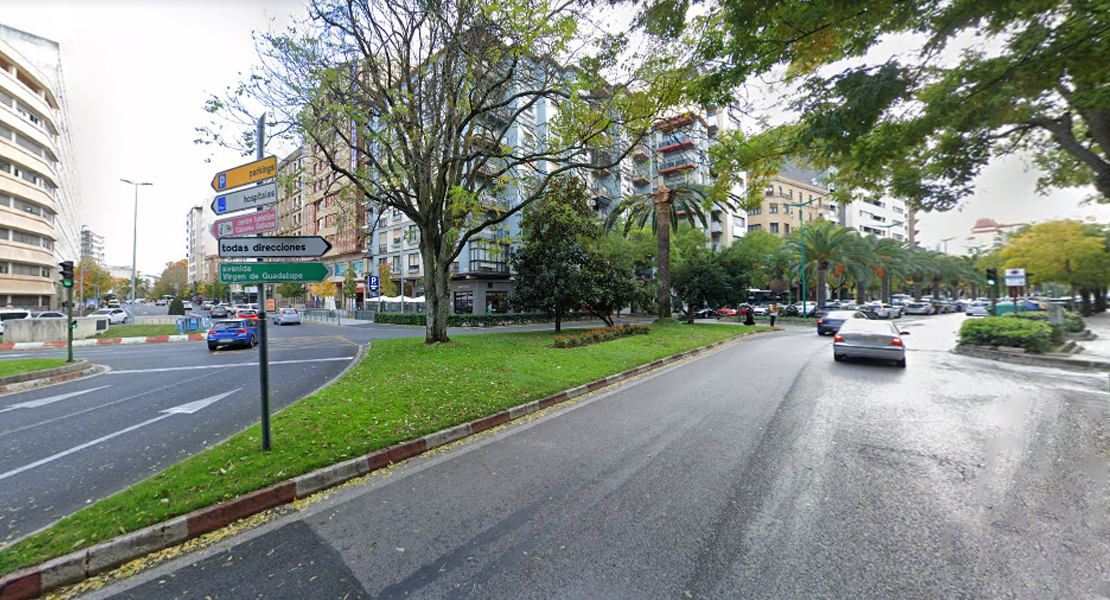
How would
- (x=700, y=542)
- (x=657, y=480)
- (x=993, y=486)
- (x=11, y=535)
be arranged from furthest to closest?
(x=657, y=480), (x=993, y=486), (x=11, y=535), (x=700, y=542)

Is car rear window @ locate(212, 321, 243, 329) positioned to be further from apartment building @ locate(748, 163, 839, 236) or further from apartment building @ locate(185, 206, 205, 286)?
apartment building @ locate(185, 206, 205, 286)

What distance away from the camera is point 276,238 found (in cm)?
468

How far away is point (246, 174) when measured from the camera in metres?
4.81

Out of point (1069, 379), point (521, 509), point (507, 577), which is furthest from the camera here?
point (1069, 379)

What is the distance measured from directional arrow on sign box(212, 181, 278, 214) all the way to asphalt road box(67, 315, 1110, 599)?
11.3 ft

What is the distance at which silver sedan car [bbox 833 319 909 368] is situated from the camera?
1025 cm

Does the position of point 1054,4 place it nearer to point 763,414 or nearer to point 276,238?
point 763,414

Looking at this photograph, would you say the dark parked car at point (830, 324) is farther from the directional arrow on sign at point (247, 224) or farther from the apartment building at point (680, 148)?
the directional arrow on sign at point (247, 224)

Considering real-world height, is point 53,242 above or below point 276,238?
above

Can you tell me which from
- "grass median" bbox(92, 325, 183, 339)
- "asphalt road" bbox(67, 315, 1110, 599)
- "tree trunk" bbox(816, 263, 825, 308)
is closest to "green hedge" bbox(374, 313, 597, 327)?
"grass median" bbox(92, 325, 183, 339)

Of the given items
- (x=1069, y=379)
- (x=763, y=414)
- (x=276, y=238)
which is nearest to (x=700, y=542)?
(x=763, y=414)

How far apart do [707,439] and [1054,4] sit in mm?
7457

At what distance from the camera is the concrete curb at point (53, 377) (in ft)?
29.7

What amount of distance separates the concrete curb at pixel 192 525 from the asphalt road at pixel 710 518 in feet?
0.96
